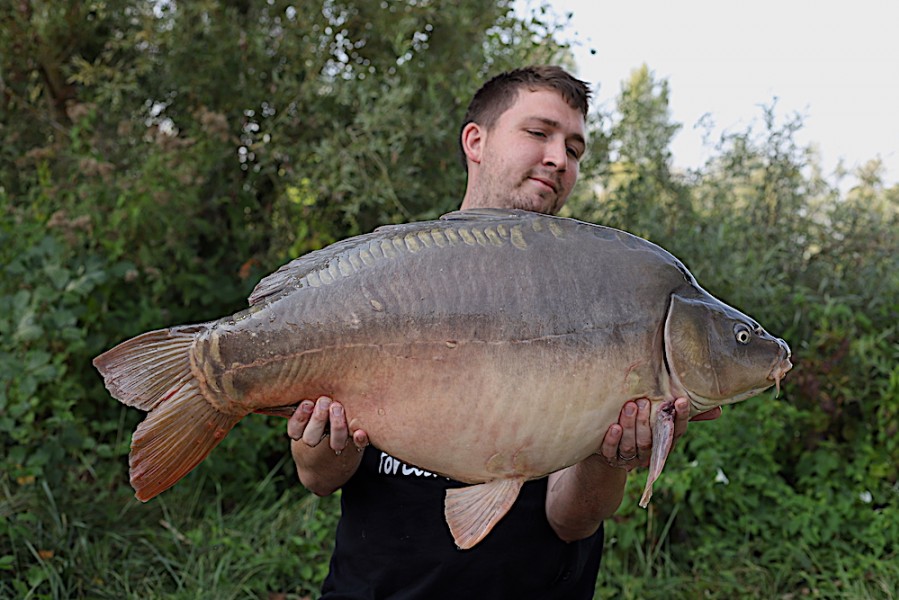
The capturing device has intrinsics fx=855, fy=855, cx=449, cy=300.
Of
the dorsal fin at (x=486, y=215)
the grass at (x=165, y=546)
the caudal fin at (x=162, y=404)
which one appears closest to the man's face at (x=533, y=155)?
the dorsal fin at (x=486, y=215)

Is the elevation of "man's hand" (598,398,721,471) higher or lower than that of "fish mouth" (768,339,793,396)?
lower

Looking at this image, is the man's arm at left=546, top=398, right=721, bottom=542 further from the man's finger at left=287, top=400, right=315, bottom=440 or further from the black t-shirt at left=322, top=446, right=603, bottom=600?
the man's finger at left=287, top=400, right=315, bottom=440

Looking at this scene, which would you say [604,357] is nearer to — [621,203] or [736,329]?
[736,329]

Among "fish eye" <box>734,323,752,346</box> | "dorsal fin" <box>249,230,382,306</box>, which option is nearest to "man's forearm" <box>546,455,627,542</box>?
"fish eye" <box>734,323,752,346</box>

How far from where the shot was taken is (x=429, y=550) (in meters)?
1.86

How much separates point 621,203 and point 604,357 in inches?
131

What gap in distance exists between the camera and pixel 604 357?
1.43 m

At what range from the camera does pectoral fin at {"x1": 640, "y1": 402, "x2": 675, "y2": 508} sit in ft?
4.66

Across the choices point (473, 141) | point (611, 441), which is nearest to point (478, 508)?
point (611, 441)

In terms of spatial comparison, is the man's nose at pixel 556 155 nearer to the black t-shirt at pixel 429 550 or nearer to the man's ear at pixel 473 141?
the man's ear at pixel 473 141

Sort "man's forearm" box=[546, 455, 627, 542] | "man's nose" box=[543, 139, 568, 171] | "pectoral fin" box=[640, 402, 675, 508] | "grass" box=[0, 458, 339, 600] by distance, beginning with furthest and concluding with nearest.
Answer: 1. "grass" box=[0, 458, 339, 600]
2. "man's nose" box=[543, 139, 568, 171]
3. "man's forearm" box=[546, 455, 627, 542]
4. "pectoral fin" box=[640, 402, 675, 508]

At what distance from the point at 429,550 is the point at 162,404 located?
0.69 metres

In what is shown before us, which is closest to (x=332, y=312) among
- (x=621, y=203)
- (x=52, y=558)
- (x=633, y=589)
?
(x=52, y=558)

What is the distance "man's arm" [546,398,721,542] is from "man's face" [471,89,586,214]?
2.27ft
